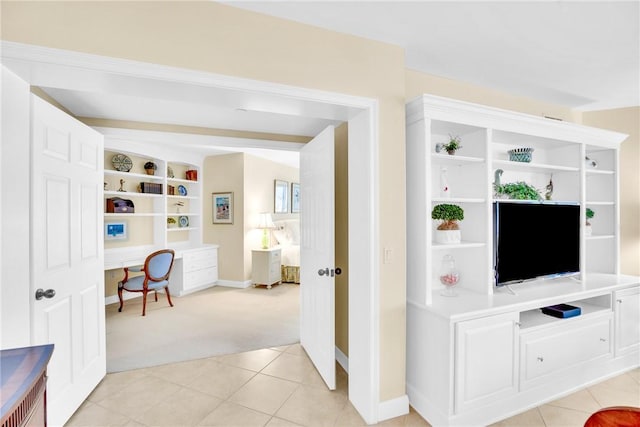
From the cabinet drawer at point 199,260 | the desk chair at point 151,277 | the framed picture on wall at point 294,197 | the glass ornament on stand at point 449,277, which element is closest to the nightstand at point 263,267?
the cabinet drawer at point 199,260

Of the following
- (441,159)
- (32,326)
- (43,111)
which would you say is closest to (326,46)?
(441,159)

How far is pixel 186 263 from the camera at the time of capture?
5.24 meters

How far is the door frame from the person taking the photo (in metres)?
1.50

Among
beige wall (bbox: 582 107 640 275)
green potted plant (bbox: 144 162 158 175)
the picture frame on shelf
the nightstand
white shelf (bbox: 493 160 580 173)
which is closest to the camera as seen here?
white shelf (bbox: 493 160 580 173)

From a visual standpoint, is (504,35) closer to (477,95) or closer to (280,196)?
(477,95)

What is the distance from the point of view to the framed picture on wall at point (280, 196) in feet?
22.0

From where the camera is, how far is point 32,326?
1.69 metres

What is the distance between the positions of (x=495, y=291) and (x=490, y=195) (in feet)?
2.55

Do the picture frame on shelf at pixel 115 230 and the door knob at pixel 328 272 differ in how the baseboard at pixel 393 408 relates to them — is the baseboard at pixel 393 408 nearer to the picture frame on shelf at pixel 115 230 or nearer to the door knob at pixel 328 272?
the door knob at pixel 328 272

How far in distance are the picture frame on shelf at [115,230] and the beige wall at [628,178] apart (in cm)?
632

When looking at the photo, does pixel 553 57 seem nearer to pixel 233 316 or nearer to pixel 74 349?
pixel 74 349

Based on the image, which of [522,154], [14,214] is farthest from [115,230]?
[522,154]

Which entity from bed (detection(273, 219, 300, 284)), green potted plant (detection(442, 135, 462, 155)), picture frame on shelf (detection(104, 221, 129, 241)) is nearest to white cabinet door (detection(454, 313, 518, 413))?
green potted plant (detection(442, 135, 462, 155))

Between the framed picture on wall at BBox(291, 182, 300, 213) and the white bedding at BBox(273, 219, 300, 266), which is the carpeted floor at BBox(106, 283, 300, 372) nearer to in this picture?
the white bedding at BBox(273, 219, 300, 266)
